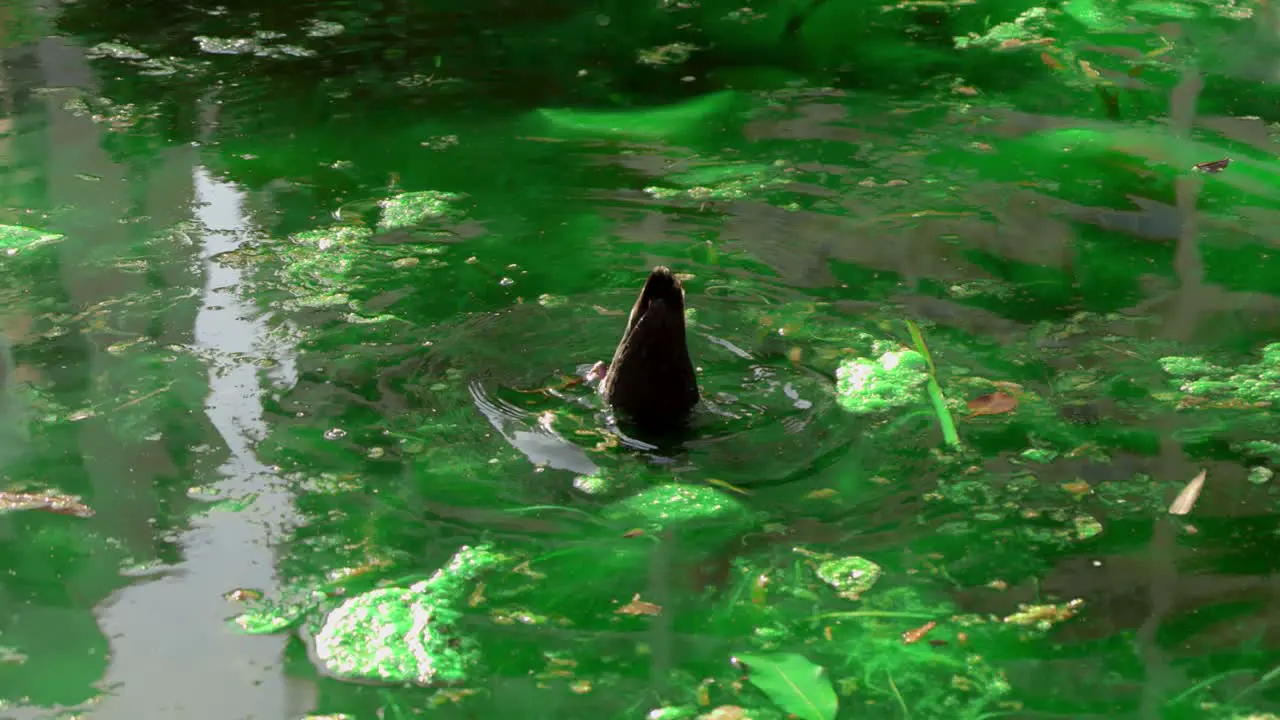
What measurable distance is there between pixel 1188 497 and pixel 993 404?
0.94 ft

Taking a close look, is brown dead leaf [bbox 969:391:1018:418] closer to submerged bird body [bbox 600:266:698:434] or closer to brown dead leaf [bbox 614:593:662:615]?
submerged bird body [bbox 600:266:698:434]

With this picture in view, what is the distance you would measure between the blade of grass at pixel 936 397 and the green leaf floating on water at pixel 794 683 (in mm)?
478

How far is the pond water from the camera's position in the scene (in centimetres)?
137

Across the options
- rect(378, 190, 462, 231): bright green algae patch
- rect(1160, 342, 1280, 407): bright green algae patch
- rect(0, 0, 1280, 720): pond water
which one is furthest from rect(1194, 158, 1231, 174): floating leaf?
rect(378, 190, 462, 231): bright green algae patch

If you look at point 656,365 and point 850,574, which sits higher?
point 656,365

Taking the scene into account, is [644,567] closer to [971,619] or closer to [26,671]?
[971,619]

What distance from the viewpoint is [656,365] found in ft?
5.65

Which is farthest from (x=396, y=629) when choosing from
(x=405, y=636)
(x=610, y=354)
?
(x=610, y=354)

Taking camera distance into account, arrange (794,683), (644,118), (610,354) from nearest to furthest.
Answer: (794,683), (610,354), (644,118)

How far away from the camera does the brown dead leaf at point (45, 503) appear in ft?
5.22

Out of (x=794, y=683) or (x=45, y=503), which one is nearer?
(x=794, y=683)

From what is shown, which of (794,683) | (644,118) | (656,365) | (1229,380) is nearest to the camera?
(794,683)

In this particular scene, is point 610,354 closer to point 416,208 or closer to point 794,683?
point 416,208

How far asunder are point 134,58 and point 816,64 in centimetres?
158
